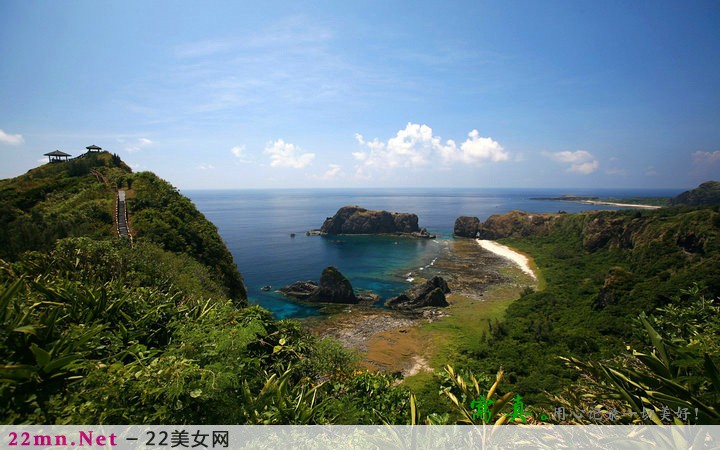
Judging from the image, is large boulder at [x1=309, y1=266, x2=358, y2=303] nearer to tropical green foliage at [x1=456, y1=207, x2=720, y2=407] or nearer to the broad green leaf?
tropical green foliage at [x1=456, y1=207, x2=720, y2=407]

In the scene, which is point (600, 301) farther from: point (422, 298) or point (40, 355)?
point (40, 355)

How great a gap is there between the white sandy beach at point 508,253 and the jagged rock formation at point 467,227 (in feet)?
19.1

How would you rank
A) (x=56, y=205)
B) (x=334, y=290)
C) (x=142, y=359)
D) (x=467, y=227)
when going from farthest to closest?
(x=467, y=227), (x=334, y=290), (x=56, y=205), (x=142, y=359)

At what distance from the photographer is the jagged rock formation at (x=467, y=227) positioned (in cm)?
10531

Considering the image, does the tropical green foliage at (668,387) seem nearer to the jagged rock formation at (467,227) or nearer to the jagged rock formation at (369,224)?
the jagged rock formation at (467,227)

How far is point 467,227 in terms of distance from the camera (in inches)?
4173

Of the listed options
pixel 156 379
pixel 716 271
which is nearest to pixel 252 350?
pixel 156 379

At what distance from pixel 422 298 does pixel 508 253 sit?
146ft

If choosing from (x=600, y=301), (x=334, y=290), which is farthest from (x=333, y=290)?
(x=600, y=301)

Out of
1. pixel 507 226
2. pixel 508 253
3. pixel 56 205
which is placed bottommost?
pixel 508 253

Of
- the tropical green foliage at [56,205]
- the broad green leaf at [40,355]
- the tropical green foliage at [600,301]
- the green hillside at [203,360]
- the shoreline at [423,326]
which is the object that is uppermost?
the tropical green foliage at [56,205]

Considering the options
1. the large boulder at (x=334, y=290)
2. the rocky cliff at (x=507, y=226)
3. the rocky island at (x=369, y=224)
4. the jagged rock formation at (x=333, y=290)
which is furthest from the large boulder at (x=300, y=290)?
the rocky cliff at (x=507, y=226)

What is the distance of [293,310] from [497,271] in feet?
137

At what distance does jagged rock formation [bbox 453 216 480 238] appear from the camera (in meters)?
105
